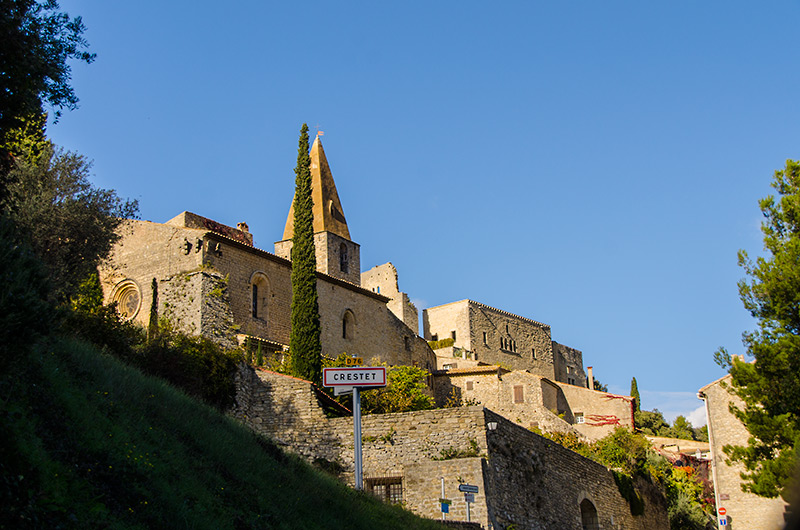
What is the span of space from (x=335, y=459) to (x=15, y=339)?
14.2m

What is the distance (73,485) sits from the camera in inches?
354

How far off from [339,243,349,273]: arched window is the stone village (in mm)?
74

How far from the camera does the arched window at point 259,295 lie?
3375 cm

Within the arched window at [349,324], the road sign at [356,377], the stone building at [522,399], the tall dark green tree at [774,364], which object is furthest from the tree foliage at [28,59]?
the stone building at [522,399]

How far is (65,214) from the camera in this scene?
20984mm

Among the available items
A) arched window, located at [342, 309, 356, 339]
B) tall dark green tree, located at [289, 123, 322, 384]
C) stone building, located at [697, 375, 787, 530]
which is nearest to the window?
tall dark green tree, located at [289, 123, 322, 384]

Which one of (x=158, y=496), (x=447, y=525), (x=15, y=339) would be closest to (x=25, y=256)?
(x=15, y=339)

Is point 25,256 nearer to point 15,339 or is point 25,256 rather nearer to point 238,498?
point 15,339

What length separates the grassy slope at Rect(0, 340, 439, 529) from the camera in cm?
861

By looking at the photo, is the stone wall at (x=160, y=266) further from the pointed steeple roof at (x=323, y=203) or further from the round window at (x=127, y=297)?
the pointed steeple roof at (x=323, y=203)

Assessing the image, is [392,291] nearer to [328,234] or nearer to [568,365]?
[328,234]

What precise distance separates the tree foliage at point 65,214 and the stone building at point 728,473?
25.1 meters

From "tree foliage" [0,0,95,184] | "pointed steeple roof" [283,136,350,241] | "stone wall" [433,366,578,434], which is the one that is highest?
"pointed steeple roof" [283,136,350,241]

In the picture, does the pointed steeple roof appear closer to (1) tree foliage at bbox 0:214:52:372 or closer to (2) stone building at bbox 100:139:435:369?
(2) stone building at bbox 100:139:435:369
